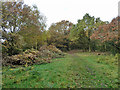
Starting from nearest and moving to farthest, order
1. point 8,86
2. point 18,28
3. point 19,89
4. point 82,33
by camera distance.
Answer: point 19,89 < point 8,86 < point 18,28 < point 82,33

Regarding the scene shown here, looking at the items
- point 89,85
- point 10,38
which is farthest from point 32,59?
point 89,85

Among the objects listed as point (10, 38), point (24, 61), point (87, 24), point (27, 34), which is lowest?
point (24, 61)

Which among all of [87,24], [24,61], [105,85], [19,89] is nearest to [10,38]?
[24,61]

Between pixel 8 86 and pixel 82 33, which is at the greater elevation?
pixel 82 33

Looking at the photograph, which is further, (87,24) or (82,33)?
(82,33)

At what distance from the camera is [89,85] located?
3.40 m

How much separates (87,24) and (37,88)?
684 inches

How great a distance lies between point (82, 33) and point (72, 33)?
2.21m

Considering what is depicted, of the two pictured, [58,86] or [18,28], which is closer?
[58,86]

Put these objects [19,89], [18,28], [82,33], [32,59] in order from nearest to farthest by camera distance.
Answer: [19,89], [32,59], [18,28], [82,33]

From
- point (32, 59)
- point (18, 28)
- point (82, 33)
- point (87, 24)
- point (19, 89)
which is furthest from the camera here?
point (82, 33)

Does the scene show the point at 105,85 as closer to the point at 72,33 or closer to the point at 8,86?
the point at 8,86

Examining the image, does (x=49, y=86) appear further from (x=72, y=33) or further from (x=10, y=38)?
(x=72, y=33)

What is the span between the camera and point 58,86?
325 centimetres
